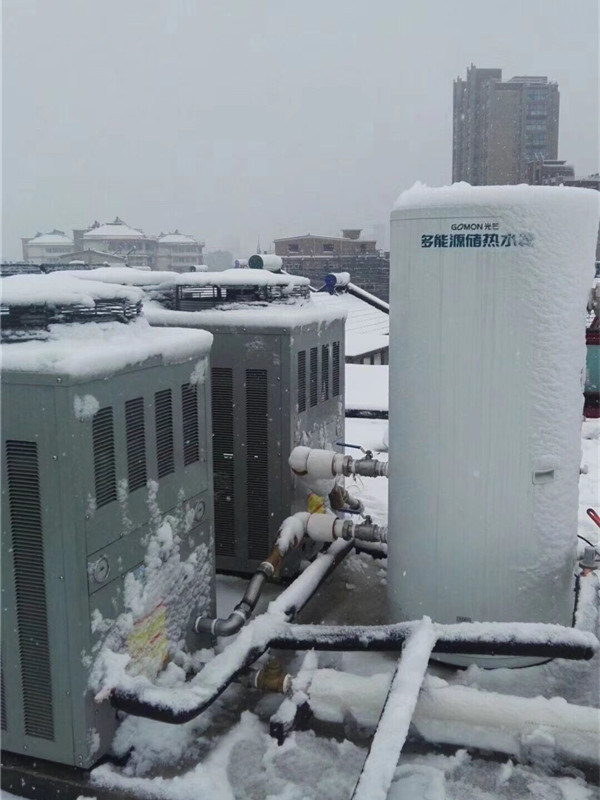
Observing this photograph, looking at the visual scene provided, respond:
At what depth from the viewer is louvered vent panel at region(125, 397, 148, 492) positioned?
2.61 metres

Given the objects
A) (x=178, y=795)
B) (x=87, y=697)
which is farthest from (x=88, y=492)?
(x=178, y=795)

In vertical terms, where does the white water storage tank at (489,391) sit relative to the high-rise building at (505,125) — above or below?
below

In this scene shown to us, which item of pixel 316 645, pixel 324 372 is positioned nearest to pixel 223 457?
pixel 324 372

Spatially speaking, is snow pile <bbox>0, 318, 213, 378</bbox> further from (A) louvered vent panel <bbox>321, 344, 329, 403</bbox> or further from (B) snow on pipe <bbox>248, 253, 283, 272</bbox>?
(B) snow on pipe <bbox>248, 253, 283, 272</bbox>

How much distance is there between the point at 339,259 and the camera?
2617 centimetres

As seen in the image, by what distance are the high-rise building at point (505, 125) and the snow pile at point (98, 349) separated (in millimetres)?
37551

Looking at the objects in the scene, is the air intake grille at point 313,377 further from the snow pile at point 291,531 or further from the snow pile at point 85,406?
the snow pile at point 85,406

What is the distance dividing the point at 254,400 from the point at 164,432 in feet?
3.32

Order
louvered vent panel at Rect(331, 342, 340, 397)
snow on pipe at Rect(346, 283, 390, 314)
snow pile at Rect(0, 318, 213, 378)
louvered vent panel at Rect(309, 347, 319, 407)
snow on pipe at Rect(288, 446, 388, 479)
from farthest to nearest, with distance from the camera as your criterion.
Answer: snow on pipe at Rect(346, 283, 390, 314) < louvered vent panel at Rect(331, 342, 340, 397) < louvered vent panel at Rect(309, 347, 319, 407) < snow on pipe at Rect(288, 446, 388, 479) < snow pile at Rect(0, 318, 213, 378)

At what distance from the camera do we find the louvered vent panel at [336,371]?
14.5ft

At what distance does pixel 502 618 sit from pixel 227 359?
5.89ft

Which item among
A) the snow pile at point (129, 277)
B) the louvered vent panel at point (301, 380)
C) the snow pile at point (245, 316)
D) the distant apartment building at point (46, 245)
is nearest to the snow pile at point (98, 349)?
the snow pile at point (245, 316)

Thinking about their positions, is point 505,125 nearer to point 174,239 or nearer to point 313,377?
point 174,239

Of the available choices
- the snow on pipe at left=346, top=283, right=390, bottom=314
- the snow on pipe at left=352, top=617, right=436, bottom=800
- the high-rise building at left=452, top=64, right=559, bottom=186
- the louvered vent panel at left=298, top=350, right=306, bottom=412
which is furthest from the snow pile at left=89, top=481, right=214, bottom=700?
the high-rise building at left=452, top=64, right=559, bottom=186
